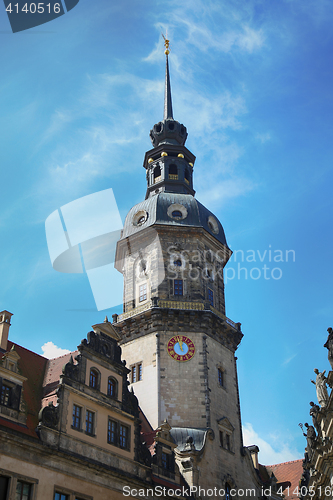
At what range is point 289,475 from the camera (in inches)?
2133

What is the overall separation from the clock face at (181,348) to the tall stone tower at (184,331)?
7 centimetres

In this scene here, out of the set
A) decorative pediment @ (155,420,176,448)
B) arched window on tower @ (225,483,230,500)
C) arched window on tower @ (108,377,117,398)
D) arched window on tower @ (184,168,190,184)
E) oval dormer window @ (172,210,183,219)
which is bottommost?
arched window on tower @ (225,483,230,500)

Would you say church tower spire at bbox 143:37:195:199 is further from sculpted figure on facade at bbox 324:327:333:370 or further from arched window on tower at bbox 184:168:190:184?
sculpted figure on facade at bbox 324:327:333:370

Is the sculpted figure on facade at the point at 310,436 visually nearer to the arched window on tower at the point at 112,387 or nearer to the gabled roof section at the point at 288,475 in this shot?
the gabled roof section at the point at 288,475

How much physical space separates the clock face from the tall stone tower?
0.22 feet

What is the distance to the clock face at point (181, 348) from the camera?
39.0 meters

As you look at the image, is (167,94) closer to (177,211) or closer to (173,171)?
(173,171)

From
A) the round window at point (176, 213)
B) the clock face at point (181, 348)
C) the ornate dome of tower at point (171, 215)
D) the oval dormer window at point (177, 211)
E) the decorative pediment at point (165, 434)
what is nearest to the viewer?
the decorative pediment at point (165, 434)

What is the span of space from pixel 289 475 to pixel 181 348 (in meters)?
23.2

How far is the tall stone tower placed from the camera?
121 feet

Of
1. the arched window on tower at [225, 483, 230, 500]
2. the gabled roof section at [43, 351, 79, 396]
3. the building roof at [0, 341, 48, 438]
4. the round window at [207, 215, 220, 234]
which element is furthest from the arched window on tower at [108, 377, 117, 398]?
the round window at [207, 215, 220, 234]

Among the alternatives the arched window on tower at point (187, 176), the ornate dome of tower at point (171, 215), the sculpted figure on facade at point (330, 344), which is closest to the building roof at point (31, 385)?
the sculpted figure on facade at point (330, 344)

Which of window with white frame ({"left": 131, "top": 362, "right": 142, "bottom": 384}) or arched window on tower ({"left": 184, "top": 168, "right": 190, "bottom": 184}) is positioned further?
arched window on tower ({"left": 184, "top": 168, "right": 190, "bottom": 184})

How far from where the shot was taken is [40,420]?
24.5 meters
